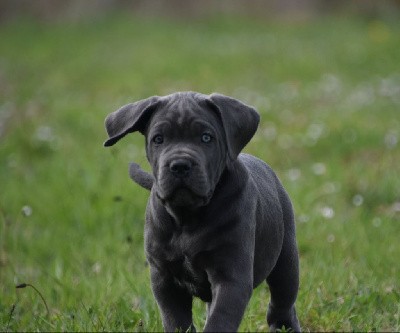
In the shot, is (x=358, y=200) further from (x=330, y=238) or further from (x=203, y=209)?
(x=203, y=209)

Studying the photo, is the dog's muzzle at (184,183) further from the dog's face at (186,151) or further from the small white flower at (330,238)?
the small white flower at (330,238)

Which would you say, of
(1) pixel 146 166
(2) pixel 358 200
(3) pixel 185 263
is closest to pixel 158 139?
(3) pixel 185 263

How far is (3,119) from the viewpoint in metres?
12.0

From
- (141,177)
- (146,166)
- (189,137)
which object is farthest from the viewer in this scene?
(146,166)

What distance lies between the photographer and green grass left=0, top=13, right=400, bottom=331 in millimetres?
5078

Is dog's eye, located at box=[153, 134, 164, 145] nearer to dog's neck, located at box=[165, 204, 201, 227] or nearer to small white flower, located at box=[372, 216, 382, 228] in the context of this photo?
dog's neck, located at box=[165, 204, 201, 227]

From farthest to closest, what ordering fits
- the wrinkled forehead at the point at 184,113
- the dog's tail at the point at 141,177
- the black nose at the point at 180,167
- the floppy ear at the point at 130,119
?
the dog's tail at the point at 141,177 → the floppy ear at the point at 130,119 → the wrinkled forehead at the point at 184,113 → the black nose at the point at 180,167

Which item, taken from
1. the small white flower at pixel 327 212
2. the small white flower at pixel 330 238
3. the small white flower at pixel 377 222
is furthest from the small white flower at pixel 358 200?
the small white flower at pixel 330 238

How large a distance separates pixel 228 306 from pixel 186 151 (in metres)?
0.67

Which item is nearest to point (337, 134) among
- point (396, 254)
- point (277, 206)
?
point (396, 254)

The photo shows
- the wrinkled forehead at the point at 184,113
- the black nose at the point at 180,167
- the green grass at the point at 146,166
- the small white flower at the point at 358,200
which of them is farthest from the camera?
the small white flower at the point at 358,200

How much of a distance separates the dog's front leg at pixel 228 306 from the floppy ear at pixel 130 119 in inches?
32.5

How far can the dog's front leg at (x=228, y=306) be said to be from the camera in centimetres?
336

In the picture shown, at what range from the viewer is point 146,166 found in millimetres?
8406
